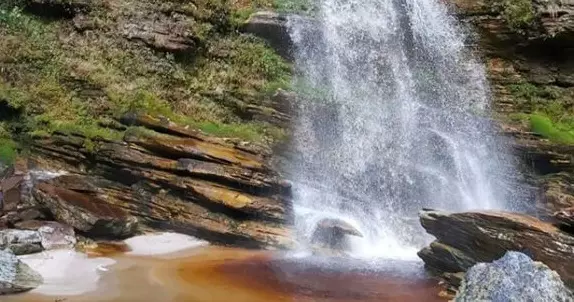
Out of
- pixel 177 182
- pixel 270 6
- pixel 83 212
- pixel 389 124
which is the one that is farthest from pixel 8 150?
pixel 389 124

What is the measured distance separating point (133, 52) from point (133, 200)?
6721mm

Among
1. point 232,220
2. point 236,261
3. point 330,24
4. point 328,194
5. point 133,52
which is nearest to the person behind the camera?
point 236,261

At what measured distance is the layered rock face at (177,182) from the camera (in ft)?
A: 53.1

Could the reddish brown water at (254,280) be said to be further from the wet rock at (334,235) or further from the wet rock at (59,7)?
the wet rock at (59,7)

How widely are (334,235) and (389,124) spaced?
6200mm

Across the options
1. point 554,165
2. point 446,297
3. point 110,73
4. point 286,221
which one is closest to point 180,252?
point 286,221

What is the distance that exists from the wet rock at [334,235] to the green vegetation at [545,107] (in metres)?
8.89

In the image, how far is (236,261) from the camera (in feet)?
46.4

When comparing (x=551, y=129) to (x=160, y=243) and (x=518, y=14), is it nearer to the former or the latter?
(x=518, y=14)

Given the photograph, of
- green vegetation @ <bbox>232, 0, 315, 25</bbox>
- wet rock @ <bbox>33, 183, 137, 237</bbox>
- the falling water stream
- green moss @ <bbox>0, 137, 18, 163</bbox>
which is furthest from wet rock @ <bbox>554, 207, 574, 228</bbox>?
green moss @ <bbox>0, 137, 18, 163</bbox>

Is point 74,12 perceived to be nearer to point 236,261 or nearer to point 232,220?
point 232,220

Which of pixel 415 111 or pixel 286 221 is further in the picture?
pixel 415 111

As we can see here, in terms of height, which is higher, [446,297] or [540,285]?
[540,285]

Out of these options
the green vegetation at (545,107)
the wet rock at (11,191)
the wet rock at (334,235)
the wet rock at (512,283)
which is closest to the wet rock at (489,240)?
the wet rock at (512,283)
